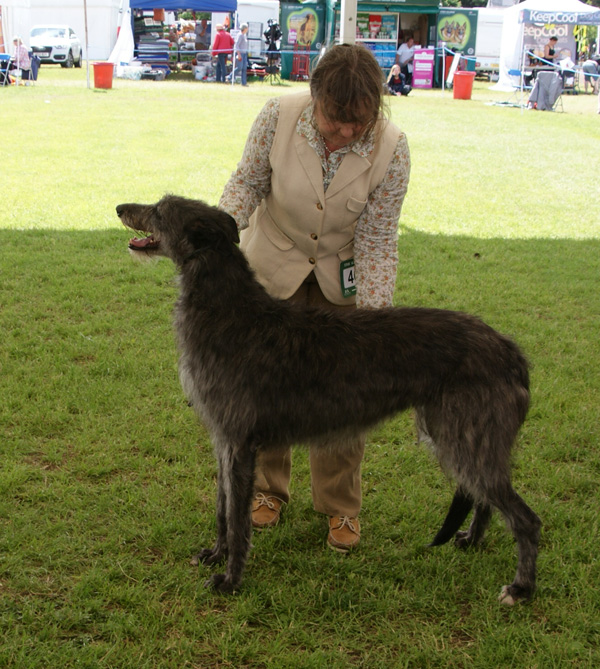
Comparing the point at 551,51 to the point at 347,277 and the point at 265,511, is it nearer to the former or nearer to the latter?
the point at 347,277

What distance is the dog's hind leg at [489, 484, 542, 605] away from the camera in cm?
305

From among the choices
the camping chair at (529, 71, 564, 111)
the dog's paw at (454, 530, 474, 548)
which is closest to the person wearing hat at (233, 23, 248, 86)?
the camping chair at (529, 71, 564, 111)

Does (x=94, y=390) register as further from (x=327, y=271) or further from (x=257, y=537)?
(x=327, y=271)

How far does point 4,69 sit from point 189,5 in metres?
7.56

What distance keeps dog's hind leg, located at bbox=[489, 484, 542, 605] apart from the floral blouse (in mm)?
1015

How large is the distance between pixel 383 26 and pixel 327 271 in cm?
3013

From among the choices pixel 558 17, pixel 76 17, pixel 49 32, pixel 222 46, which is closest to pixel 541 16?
pixel 558 17

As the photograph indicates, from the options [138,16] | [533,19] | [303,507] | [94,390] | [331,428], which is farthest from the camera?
[138,16]

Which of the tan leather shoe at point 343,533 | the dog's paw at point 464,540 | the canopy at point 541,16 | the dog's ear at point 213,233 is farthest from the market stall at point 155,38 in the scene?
the dog's paw at point 464,540

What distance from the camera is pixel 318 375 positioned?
294 centimetres

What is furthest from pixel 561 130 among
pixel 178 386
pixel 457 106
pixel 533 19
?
pixel 178 386

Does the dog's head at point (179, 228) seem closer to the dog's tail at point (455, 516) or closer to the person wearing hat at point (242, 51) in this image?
the dog's tail at point (455, 516)

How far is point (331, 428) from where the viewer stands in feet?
10.00

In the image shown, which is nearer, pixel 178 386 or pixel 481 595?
pixel 481 595
